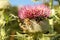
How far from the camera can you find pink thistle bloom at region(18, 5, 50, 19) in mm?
993

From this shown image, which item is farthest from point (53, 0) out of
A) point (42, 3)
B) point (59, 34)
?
point (59, 34)

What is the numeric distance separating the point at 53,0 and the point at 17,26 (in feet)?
0.66

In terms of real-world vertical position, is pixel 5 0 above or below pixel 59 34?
above

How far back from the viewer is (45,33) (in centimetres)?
99

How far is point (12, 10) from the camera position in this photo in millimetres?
1156

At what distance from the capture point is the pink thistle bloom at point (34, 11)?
99 cm

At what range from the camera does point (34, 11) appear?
997mm

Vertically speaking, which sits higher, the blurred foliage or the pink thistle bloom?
the pink thistle bloom

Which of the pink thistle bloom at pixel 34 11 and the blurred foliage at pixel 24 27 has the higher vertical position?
the pink thistle bloom at pixel 34 11

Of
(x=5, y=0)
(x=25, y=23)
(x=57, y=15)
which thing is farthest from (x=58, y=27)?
(x=5, y=0)

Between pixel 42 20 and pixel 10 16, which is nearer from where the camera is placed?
pixel 42 20

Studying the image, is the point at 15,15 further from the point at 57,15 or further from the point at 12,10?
the point at 57,15

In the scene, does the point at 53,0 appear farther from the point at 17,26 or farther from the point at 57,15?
the point at 17,26

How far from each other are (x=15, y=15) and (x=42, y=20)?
144 millimetres
